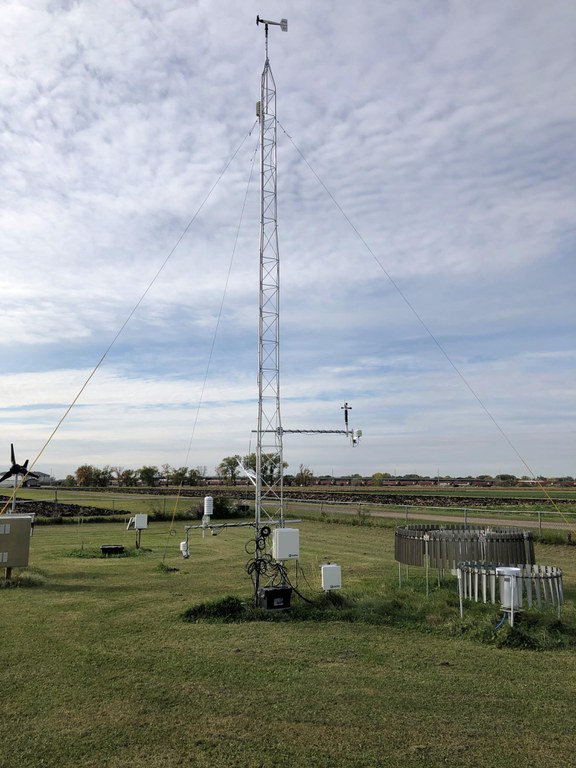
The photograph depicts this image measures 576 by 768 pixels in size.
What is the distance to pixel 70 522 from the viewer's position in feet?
102

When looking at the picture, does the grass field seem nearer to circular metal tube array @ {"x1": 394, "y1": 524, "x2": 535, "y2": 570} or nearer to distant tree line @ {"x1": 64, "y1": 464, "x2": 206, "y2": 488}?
circular metal tube array @ {"x1": 394, "y1": 524, "x2": 535, "y2": 570}

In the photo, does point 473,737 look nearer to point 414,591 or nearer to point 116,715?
point 116,715

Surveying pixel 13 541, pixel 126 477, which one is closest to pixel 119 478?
pixel 126 477

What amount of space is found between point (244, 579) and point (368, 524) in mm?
15276

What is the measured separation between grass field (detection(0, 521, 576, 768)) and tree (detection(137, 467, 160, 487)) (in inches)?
3776

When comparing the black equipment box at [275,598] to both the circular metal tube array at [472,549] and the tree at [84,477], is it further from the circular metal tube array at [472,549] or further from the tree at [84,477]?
the tree at [84,477]

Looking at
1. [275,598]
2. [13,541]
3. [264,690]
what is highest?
[13,541]

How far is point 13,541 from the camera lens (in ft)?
43.9

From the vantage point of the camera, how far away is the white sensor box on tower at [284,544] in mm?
11531

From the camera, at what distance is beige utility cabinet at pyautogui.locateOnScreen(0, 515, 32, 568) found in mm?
13312

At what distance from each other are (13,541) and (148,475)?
95417 millimetres

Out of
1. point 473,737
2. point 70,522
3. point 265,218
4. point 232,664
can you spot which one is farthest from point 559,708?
point 70,522

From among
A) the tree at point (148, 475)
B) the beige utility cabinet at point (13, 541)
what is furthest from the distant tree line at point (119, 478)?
the beige utility cabinet at point (13, 541)

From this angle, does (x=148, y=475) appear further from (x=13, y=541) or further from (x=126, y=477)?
(x=13, y=541)
